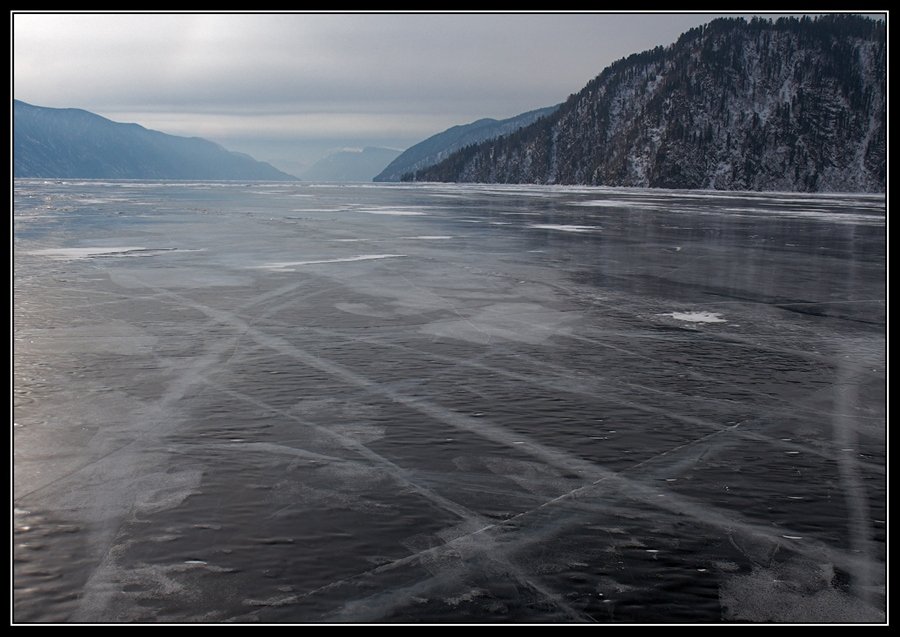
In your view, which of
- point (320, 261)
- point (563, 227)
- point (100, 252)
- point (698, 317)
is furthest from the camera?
point (563, 227)

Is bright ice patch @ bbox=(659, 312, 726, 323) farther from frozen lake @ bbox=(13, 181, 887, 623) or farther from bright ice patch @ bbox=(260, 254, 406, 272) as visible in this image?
bright ice patch @ bbox=(260, 254, 406, 272)

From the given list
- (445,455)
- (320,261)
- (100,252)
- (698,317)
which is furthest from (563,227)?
(445,455)

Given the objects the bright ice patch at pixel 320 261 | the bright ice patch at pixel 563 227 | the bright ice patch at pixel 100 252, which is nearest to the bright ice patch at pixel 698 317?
the bright ice patch at pixel 320 261

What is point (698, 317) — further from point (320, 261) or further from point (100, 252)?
point (100, 252)

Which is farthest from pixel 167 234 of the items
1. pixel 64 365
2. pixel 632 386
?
pixel 632 386

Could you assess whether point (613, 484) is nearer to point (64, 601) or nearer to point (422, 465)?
point (422, 465)

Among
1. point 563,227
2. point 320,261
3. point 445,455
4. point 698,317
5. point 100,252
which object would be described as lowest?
point 445,455
